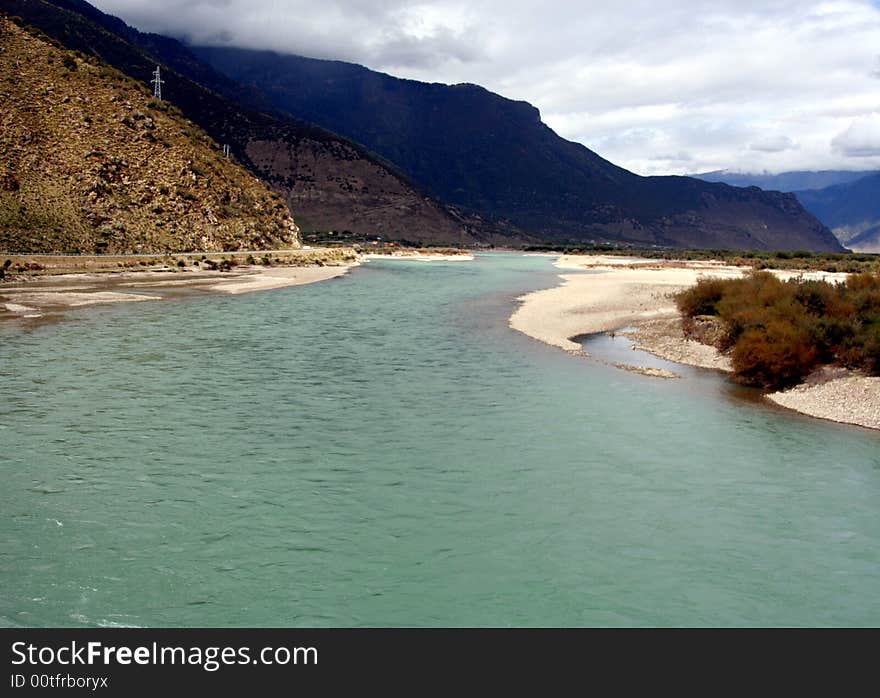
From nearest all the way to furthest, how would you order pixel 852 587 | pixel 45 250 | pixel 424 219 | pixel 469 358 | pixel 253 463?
pixel 852 587
pixel 253 463
pixel 469 358
pixel 45 250
pixel 424 219

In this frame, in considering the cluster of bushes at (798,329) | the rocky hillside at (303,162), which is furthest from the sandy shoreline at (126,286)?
the rocky hillside at (303,162)

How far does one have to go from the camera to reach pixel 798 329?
79.4 ft

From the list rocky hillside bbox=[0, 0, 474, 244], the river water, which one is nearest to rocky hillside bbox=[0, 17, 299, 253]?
the river water

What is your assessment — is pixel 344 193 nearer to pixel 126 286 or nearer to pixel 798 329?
pixel 126 286

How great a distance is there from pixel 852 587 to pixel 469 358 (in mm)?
17902

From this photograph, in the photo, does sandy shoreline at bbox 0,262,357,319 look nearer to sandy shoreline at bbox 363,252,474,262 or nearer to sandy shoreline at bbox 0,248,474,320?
sandy shoreline at bbox 0,248,474,320

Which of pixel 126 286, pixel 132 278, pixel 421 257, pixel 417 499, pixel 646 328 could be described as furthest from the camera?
pixel 421 257

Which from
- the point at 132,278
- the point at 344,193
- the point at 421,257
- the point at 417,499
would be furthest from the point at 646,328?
the point at 344,193

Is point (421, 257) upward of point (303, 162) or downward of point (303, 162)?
downward

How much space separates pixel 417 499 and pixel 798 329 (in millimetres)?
17167

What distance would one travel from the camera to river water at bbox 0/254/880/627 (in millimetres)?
9359

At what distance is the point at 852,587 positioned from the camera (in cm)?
995
